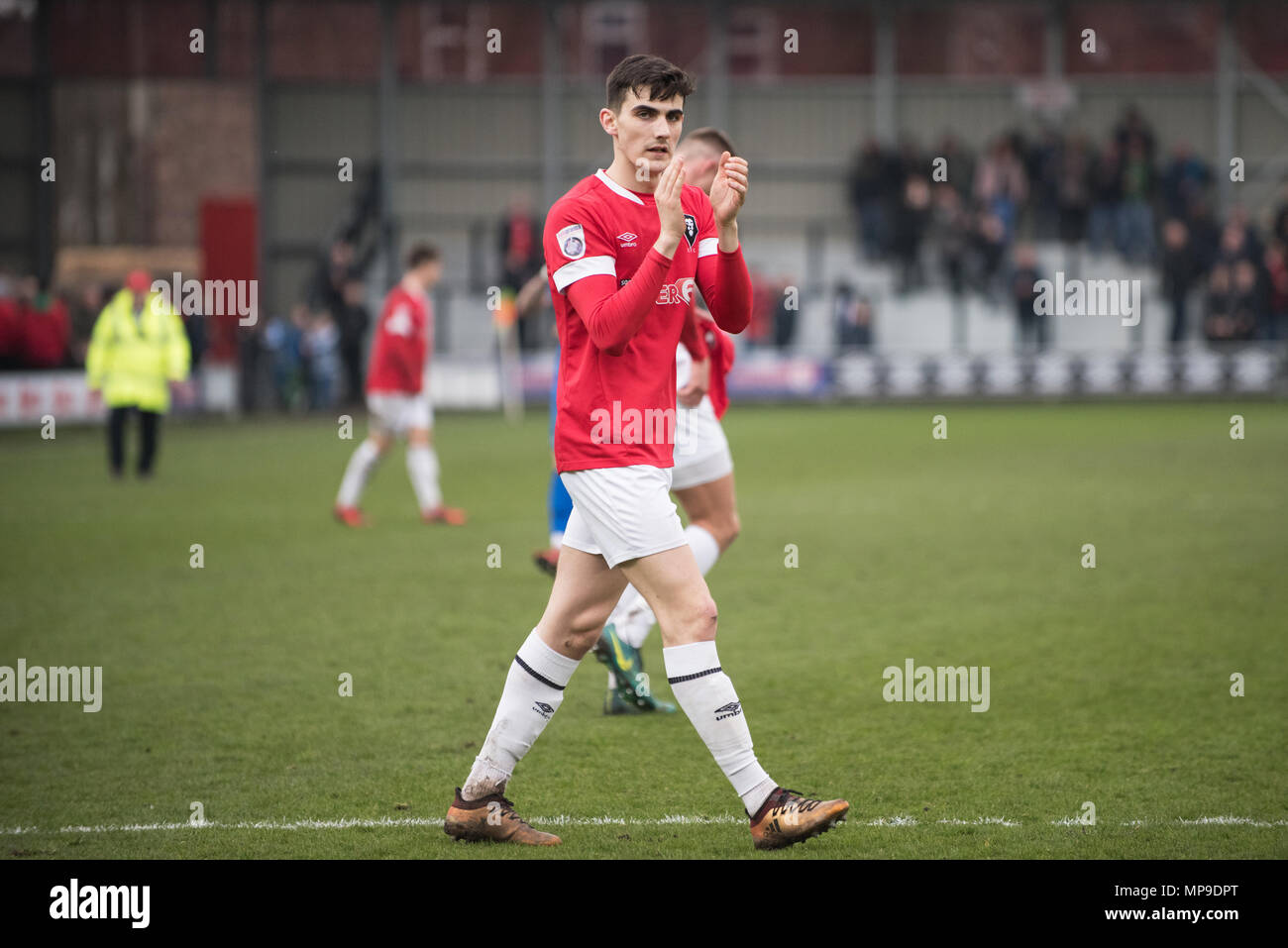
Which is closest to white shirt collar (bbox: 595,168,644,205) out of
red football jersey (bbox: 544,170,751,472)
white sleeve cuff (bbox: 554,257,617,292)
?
red football jersey (bbox: 544,170,751,472)

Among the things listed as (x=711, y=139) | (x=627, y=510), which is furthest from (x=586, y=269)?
(x=711, y=139)

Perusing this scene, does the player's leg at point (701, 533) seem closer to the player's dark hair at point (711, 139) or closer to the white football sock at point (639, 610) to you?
the white football sock at point (639, 610)

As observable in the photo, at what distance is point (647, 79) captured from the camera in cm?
464

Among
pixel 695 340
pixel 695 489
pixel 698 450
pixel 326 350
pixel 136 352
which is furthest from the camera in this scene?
pixel 326 350

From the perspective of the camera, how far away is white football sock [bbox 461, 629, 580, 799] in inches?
198

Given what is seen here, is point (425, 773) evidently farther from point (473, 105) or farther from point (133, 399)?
point (473, 105)

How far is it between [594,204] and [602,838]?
1.98 m

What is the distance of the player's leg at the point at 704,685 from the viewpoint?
4.76 m

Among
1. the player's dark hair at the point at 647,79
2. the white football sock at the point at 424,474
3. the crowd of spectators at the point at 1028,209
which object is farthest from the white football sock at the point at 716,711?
the crowd of spectators at the point at 1028,209

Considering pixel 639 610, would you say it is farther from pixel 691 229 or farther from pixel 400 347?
pixel 400 347

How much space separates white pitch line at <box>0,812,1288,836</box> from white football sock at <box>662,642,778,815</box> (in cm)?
44

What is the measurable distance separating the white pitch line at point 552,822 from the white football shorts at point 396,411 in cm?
850

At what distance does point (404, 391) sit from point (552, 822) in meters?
8.75

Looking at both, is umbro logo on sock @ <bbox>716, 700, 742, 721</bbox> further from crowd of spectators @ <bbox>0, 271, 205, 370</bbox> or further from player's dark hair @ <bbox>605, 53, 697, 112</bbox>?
crowd of spectators @ <bbox>0, 271, 205, 370</bbox>
